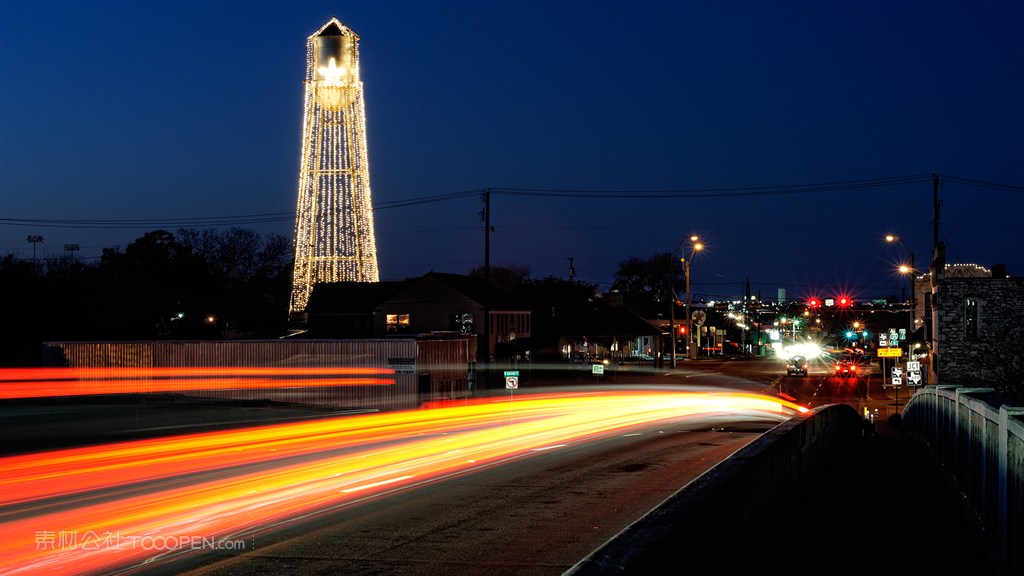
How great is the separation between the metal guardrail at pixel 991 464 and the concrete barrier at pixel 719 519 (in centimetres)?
219

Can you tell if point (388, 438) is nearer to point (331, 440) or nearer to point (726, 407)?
point (331, 440)

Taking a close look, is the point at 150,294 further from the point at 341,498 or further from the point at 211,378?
the point at 341,498

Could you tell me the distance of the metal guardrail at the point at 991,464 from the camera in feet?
29.2

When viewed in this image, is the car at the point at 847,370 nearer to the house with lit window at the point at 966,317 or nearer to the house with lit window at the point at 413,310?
the house with lit window at the point at 966,317

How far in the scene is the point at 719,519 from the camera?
7.31 meters

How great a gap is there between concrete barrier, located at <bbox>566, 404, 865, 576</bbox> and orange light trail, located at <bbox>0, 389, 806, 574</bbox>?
6.17m

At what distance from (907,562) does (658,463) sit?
11291 millimetres

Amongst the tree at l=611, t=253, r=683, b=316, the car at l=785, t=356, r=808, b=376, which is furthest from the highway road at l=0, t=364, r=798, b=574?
the tree at l=611, t=253, r=683, b=316

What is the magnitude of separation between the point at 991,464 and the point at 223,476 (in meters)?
11.5

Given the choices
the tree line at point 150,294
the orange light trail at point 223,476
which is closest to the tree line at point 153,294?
the tree line at point 150,294

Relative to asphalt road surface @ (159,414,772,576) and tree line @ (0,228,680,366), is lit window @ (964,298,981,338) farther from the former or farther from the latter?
tree line @ (0,228,680,366)

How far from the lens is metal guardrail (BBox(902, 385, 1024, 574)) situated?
891 centimetres

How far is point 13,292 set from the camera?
177 ft

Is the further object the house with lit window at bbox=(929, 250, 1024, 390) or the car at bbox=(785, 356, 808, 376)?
the car at bbox=(785, 356, 808, 376)
